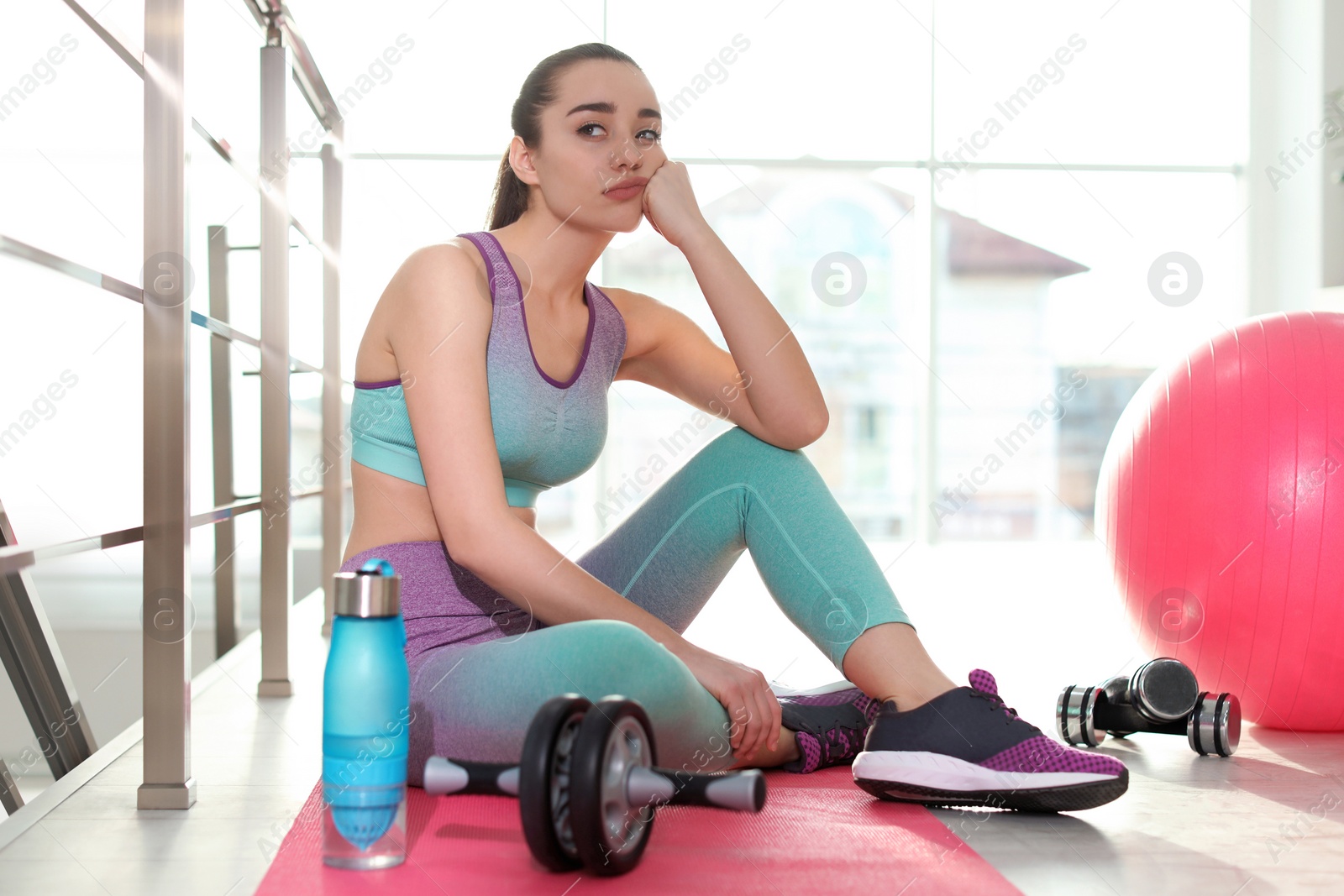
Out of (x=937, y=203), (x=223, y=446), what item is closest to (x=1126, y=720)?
(x=223, y=446)

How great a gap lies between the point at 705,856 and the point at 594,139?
0.74 metres

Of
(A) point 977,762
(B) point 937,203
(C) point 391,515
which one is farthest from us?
(B) point 937,203

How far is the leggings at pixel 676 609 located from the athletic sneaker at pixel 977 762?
10 cm

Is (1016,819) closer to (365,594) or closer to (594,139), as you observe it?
(365,594)

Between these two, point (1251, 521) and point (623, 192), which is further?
point (1251, 521)

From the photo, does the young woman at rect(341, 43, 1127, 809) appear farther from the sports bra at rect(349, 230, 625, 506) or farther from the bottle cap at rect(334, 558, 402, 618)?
the bottle cap at rect(334, 558, 402, 618)

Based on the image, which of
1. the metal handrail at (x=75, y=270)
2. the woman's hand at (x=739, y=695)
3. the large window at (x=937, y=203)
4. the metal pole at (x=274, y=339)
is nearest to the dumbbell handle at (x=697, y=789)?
the woman's hand at (x=739, y=695)

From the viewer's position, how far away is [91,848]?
0.95m

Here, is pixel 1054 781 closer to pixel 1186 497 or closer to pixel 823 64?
pixel 1186 497

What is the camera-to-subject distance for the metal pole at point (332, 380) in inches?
95.2

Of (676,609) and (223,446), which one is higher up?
(223,446)

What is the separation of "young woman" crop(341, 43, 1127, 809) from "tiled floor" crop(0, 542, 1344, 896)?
74 millimetres

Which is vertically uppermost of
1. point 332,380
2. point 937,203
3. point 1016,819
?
point 937,203

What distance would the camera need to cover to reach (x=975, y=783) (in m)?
0.97
